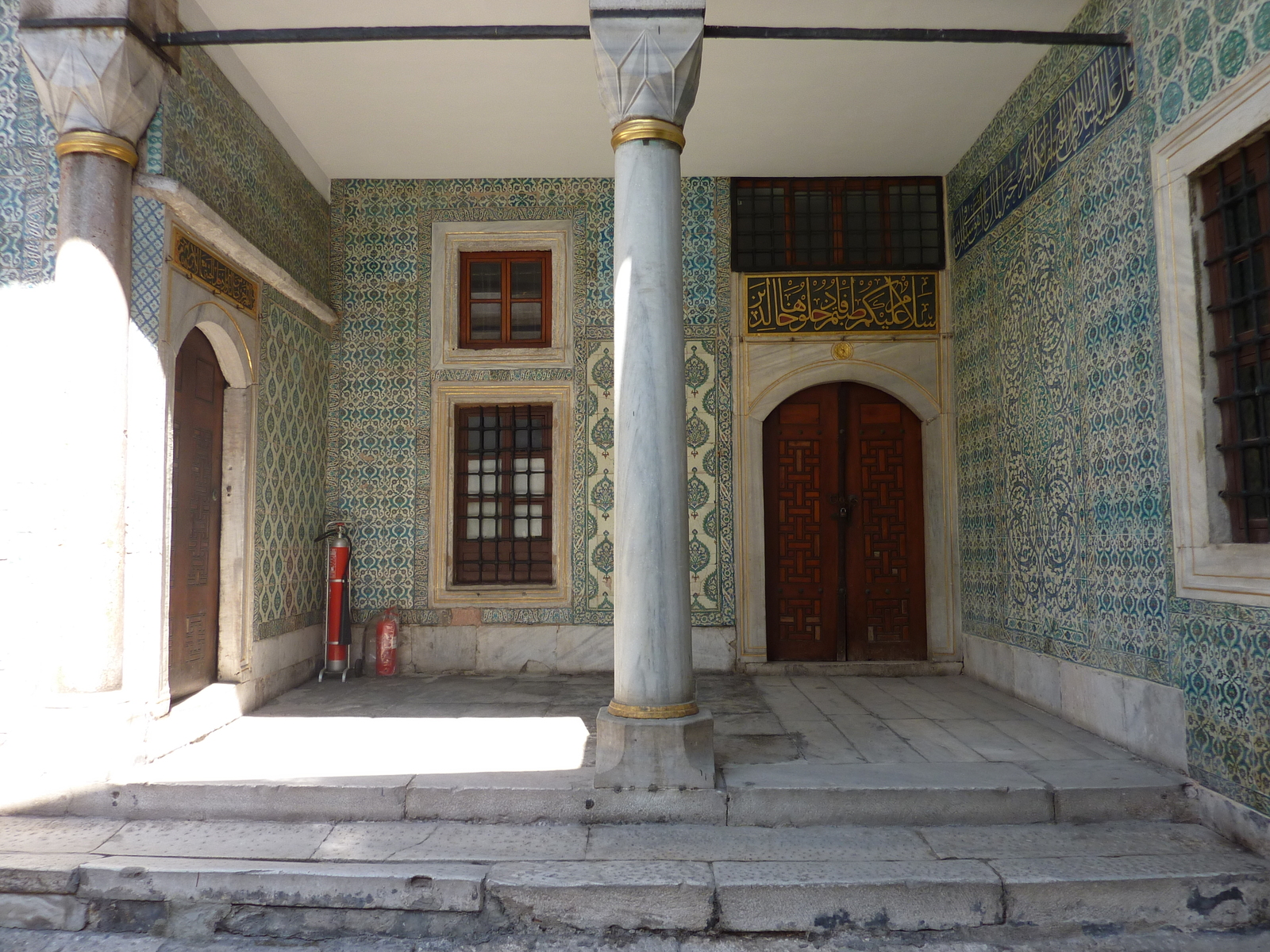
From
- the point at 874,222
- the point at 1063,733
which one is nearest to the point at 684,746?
the point at 1063,733

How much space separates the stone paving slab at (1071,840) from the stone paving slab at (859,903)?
216 mm

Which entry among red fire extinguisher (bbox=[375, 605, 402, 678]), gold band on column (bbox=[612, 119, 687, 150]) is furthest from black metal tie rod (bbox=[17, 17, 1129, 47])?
red fire extinguisher (bbox=[375, 605, 402, 678])

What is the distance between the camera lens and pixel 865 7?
491cm

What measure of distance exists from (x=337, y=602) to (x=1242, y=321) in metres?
5.77

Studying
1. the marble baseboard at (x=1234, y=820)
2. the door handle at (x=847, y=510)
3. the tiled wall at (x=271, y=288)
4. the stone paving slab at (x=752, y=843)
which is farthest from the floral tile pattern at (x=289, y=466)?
the marble baseboard at (x=1234, y=820)

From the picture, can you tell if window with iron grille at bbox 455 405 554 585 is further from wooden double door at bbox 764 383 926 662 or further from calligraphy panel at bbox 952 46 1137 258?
calligraphy panel at bbox 952 46 1137 258

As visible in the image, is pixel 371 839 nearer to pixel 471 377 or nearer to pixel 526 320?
pixel 471 377

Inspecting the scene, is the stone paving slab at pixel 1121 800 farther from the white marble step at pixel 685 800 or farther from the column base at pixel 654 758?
the column base at pixel 654 758

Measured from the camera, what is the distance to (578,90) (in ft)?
18.7

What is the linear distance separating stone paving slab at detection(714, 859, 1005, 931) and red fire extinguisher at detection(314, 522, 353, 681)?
4104 mm

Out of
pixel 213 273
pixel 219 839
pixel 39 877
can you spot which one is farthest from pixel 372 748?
pixel 213 273

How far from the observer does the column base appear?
3650mm

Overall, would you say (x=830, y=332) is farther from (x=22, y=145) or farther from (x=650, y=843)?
(x=22, y=145)

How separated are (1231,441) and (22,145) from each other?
5763mm
